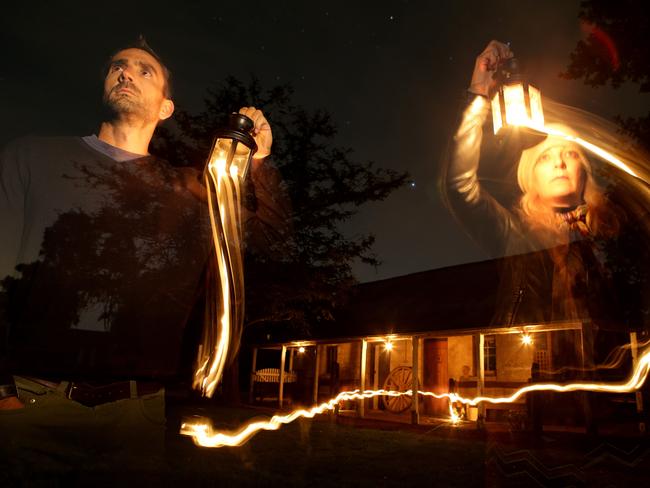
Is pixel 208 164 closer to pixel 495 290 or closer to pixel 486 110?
pixel 486 110

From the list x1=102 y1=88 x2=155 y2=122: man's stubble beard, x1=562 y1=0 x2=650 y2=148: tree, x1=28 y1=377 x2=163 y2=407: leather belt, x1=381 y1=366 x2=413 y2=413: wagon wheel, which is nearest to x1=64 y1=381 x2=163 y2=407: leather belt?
x1=28 y1=377 x2=163 y2=407: leather belt

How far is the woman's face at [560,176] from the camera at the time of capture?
11.2 feet

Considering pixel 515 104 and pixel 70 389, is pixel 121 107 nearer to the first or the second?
pixel 70 389

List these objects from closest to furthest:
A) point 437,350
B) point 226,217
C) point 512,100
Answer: point 512,100
point 226,217
point 437,350

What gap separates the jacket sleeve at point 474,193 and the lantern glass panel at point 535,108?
0.29 meters

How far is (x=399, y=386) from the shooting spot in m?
16.6

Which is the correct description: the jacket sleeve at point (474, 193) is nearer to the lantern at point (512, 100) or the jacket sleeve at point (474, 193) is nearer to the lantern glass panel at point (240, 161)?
the lantern at point (512, 100)

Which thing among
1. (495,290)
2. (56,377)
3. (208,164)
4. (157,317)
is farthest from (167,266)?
(495,290)

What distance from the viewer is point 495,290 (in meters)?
14.0

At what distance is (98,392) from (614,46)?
38.6 ft

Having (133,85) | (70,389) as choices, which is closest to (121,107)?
(133,85)

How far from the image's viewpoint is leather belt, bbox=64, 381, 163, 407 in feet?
10.7

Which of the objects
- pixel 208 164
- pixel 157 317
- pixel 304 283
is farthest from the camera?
pixel 304 283

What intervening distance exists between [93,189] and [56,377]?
1.56 metres
